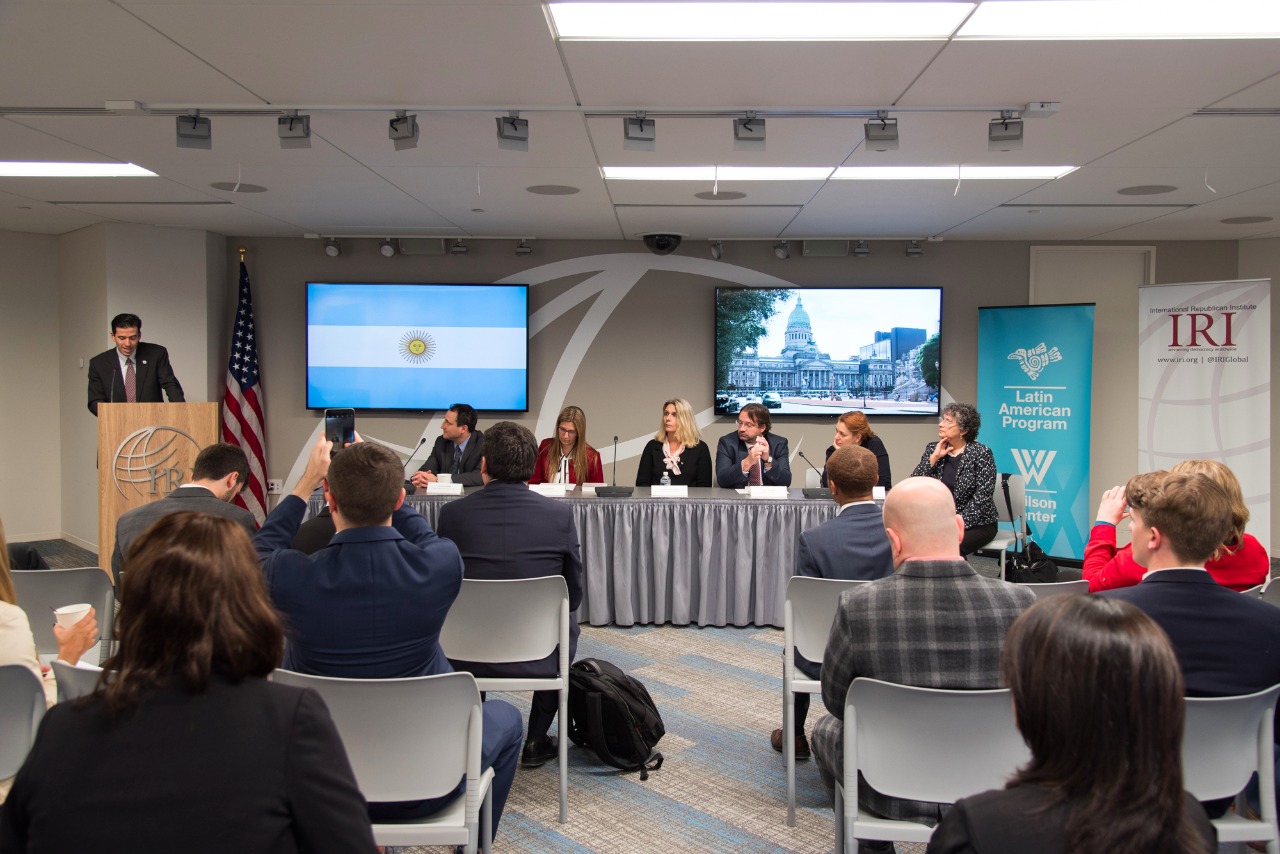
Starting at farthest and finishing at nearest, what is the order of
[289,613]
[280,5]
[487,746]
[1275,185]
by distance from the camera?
[1275,185] < [280,5] < [487,746] < [289,613]

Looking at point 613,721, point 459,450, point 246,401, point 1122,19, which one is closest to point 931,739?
point 613,721

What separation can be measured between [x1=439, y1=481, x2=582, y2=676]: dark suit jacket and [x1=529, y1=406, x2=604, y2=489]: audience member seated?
2576mm

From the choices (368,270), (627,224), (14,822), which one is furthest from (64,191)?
(14,822)

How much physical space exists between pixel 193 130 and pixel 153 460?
2.66 metres

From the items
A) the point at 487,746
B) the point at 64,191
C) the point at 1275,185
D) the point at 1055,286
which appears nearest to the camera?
the point at 487,746

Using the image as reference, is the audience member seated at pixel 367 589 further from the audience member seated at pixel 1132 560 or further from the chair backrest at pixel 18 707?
the audience member seated at pixel 1132 560

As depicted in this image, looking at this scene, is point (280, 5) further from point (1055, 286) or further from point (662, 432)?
point (1055, 286)

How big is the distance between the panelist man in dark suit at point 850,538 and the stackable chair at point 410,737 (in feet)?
4.84

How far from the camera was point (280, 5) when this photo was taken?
3.04 m

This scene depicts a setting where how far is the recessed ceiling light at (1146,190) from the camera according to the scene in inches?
227

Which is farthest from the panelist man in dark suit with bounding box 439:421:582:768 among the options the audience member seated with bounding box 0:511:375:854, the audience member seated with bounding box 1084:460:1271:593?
the audience member seated with bounding box 0:511:375:854

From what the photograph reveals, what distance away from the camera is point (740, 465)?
20.0 ft

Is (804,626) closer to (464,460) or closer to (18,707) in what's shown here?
(18,707)

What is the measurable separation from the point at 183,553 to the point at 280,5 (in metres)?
2.49
